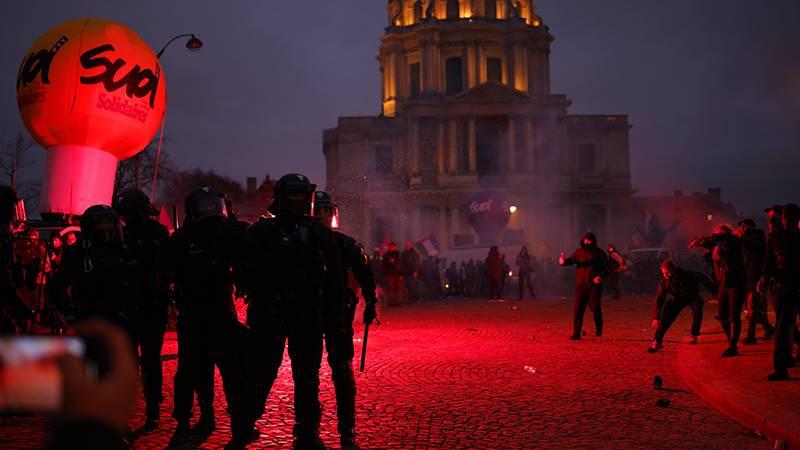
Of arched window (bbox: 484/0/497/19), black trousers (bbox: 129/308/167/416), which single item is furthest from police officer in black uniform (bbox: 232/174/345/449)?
arched window (bbox: 484/0/497/19)

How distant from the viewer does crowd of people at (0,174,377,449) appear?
4.64 meters

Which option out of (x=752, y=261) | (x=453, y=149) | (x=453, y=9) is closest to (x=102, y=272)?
(x=752, y=261)

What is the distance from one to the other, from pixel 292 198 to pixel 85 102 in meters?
8.93

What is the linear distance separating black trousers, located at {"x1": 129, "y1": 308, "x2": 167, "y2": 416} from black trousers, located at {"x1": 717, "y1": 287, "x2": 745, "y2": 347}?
696 cm

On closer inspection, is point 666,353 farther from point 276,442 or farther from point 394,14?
point 394,14

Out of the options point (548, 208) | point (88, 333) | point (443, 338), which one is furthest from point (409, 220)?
point (88, 333)

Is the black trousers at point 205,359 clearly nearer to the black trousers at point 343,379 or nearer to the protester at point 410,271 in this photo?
the black trousers at point 343,379

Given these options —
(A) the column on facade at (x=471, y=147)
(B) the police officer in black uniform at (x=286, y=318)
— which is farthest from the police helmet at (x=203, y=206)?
(A) the column on facade at (x=471, y=147)

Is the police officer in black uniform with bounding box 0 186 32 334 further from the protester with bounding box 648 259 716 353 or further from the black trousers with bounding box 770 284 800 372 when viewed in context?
the protester with bounding box 648 259 716 353

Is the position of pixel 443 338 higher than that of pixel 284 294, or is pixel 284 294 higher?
pixel 284 294

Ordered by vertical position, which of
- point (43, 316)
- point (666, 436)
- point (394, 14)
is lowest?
point (666, 436)

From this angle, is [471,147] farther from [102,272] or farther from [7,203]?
[102,272]

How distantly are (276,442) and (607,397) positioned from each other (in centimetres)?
346

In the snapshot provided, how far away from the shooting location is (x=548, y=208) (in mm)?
56094
